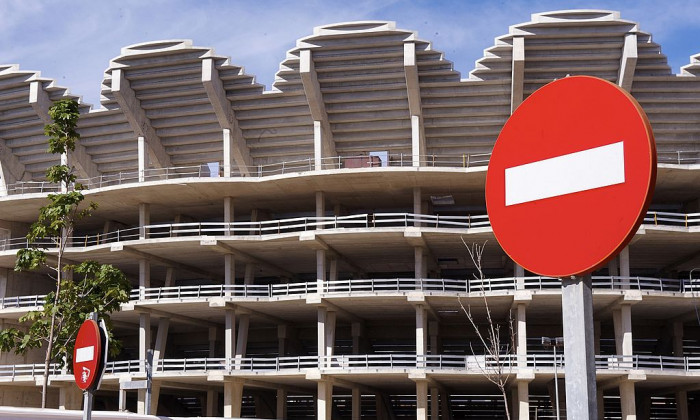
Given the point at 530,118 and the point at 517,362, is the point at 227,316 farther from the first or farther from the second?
the point at 530,118

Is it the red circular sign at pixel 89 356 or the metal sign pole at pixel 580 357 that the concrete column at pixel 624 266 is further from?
the metal sign pole at pixel 580 357

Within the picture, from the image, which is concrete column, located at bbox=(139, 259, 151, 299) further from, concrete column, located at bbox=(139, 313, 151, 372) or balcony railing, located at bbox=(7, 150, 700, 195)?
balcony railing, located at bbox=(7, 150, 700, 195)

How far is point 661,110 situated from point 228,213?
23832 millimetres

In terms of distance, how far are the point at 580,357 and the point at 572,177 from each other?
643mm

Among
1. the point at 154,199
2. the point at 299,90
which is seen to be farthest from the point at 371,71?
the point at 154,199

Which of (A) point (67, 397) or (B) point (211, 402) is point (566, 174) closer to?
(A) point (67, 397)

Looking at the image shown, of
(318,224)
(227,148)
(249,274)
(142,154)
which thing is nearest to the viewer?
(318,224)

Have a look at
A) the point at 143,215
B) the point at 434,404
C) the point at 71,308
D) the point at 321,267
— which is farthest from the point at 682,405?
the point at 71,308

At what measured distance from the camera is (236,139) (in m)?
46.2

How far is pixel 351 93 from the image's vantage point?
44.2 m

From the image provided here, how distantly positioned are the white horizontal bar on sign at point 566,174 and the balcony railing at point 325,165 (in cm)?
3874

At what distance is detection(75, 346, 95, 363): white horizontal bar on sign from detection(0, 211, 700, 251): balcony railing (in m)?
31.1

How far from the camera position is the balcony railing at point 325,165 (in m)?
44.1

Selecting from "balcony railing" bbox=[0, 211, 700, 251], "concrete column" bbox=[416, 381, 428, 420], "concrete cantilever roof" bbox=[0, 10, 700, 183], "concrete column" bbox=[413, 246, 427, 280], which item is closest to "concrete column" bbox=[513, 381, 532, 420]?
"concrete column" bbox=[416, 381, 428, 420]
